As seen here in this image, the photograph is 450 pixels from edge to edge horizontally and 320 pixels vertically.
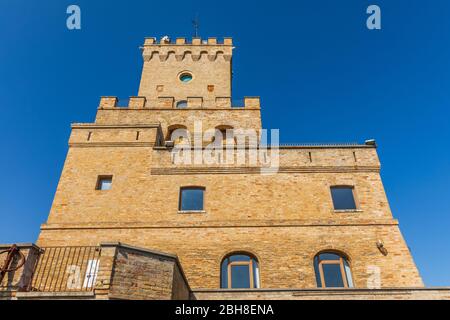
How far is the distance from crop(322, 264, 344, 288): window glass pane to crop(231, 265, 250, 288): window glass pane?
3.00 m

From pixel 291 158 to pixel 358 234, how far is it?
177 inches

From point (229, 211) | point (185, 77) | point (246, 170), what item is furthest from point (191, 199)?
point (185, 77)

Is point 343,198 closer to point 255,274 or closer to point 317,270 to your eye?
point 317,270

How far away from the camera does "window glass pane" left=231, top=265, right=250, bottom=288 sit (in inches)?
494

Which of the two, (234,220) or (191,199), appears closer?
(234,220)

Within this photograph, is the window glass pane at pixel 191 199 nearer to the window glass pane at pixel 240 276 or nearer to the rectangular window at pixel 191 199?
the rectangular window at pixel 191 199

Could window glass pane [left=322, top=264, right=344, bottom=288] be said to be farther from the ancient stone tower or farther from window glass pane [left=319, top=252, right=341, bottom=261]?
window glass pane [left=319, top=252, right=341, bottom=261]

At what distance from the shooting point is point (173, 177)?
1527 centimetres

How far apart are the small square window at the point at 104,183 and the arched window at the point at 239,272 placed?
21.1ft

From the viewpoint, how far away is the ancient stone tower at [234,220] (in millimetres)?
12234

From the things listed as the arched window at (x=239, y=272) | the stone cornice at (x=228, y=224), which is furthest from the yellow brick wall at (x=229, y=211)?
the arched window at (x=239, y=272)

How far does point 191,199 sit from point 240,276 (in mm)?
4024

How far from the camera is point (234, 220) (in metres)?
13.9

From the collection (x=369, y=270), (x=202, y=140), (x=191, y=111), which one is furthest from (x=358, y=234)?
(x=191, y=111)
